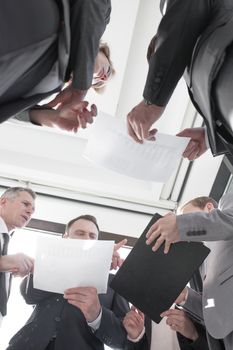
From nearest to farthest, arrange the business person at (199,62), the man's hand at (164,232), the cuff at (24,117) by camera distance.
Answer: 1. the business person at (199,62)
2. the cuff at (24,117)
3. the man's hand at (164,232)

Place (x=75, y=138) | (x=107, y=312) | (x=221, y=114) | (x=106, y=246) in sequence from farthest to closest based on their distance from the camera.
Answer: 1. (x=75, y=138)
2. (x=107, y=312)
3. (x=106, y=246)
4. (x=221, y=114)

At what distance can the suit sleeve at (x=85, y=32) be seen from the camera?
934mm

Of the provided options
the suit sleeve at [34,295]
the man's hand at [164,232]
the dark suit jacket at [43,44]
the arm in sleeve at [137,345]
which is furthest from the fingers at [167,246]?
the suit sleeve at [34,295]

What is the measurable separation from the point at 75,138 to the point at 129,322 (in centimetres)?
158

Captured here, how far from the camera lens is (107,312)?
1629 millimetres

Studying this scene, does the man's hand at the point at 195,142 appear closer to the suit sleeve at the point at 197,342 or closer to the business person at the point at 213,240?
the business person at the point at 213,240

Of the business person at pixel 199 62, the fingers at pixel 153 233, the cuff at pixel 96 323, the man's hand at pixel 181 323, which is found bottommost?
the cuff at pixel 96 323

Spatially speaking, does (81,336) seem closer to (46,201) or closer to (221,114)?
(221,114)

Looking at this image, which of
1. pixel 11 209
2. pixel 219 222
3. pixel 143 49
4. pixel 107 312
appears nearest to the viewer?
pixel 219 222

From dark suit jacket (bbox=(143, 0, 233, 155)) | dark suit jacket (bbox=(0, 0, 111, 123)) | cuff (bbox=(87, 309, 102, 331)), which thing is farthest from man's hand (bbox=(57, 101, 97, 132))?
cuff (bbox=(87, 309, 102, 331))

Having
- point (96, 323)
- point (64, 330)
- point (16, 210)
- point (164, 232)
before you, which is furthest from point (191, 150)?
point (16, 210)

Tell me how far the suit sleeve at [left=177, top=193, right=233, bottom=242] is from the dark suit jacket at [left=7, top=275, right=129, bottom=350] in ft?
1.85

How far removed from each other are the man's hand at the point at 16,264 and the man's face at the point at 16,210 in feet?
1.51

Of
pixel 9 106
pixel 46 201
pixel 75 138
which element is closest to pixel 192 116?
pixel 75 138
